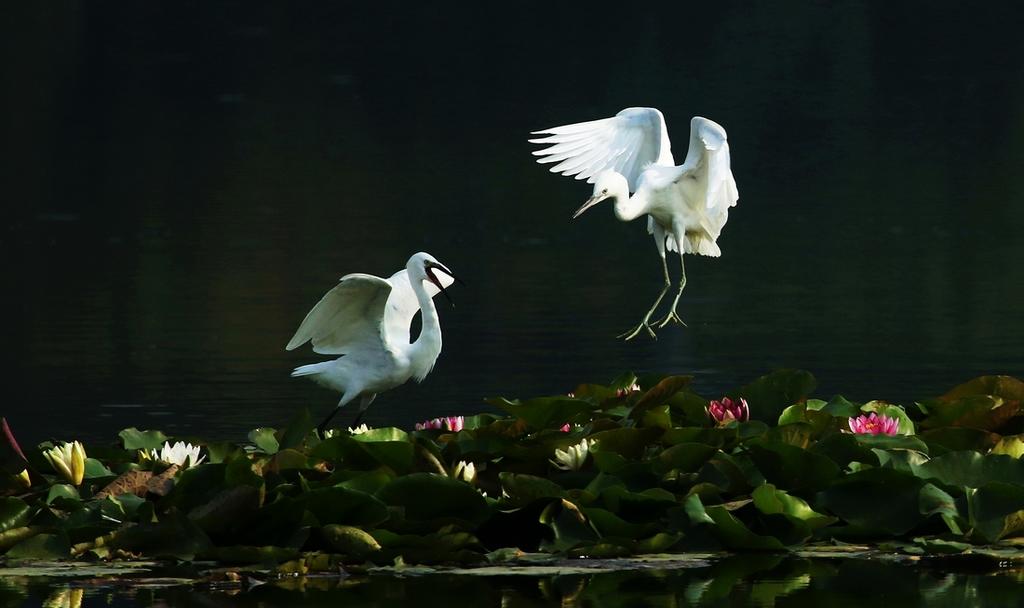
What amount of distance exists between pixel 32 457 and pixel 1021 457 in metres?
3.54

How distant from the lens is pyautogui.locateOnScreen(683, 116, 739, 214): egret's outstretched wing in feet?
33.7

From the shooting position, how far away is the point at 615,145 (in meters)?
11.5

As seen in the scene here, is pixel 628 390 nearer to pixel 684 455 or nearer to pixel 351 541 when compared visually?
pixel 684 455

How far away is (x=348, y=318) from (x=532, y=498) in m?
2.39

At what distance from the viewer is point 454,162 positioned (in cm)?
3127

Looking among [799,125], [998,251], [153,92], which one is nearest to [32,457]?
[998,251]

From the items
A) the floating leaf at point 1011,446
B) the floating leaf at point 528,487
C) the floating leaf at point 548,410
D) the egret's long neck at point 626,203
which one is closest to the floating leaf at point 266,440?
the floating leaf at point 548,410

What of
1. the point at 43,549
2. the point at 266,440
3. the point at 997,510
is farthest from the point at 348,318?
the point at 997,510

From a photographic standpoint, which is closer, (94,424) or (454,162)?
(94,424)

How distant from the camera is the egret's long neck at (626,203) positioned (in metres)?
10.9

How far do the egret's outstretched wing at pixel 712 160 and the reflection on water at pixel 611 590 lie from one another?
13.1ft

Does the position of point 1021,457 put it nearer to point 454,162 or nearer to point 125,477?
point 125,477

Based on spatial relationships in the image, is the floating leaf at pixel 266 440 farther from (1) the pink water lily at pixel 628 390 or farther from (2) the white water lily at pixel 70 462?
(1) the pink water lily at pixel 628 390

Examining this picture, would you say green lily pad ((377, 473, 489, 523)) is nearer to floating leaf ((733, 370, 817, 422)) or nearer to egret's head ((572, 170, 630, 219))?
floating leaf ((733, 370, 817, 422))
